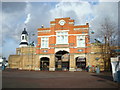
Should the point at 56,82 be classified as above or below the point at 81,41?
below

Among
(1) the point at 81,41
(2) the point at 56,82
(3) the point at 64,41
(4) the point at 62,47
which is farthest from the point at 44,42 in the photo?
(2) the point at 56,82

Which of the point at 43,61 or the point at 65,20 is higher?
the point at 65,20

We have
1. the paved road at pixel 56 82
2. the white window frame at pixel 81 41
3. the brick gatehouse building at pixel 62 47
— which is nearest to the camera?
the paved road at pixel 56 82

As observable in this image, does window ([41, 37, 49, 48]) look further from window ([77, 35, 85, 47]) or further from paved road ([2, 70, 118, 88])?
paved road ([2, 70, 118, 88])

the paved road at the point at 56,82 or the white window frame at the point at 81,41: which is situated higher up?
the white window frame at the point at 81,41

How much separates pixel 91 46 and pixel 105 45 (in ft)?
9.27

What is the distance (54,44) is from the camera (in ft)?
105

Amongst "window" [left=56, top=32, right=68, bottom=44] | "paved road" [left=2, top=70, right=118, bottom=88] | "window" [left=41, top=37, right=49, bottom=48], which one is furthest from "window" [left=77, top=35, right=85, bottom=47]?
"paved road" [left=2, top=70, right=118, bottom=88]

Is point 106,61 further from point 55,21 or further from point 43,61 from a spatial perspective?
point 43,61

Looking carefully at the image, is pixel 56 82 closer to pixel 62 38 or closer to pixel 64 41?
pixel 64 41

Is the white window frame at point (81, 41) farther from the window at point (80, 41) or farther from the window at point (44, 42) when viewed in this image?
the window at point (44, 42)

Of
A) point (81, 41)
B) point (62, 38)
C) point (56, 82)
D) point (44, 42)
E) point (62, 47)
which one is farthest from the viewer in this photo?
point (44, 42)

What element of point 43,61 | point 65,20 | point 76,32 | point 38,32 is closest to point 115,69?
point 76,32

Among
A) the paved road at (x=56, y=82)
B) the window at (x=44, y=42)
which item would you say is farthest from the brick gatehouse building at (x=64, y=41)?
the paved road at (x=56, y=82)
